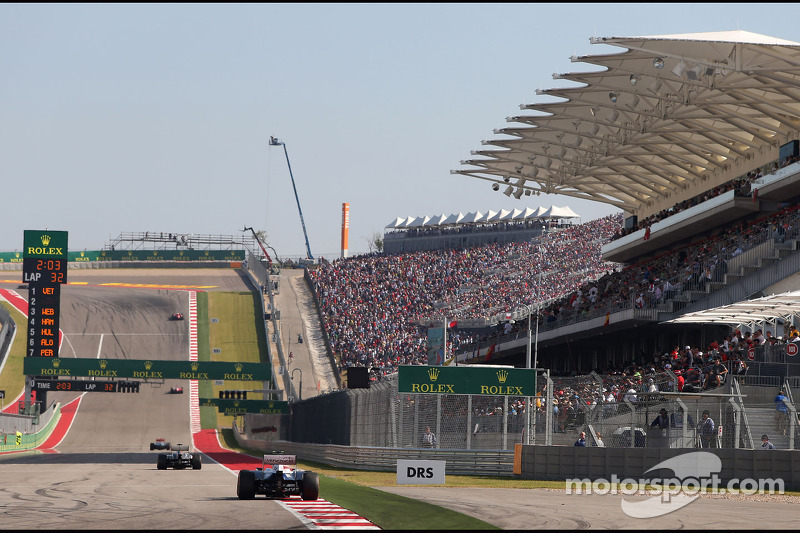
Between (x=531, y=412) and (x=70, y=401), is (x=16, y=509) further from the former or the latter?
(x=70, y=401)

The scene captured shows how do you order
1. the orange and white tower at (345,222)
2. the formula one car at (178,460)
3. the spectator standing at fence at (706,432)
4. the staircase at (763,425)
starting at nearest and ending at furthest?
the staircase at (763,425), the spectator standing at fence at (706,432), the formula one car at (178,460), the orange and white tower at (345,222)

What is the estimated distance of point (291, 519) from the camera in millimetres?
16703

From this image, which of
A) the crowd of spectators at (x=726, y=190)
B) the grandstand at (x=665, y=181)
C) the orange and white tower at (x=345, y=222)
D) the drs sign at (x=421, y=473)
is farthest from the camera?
the orange and white tower at (x=345, y=222)

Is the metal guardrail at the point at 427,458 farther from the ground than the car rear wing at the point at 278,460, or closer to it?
closer to it

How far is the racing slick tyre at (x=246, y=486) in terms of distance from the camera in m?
20.7

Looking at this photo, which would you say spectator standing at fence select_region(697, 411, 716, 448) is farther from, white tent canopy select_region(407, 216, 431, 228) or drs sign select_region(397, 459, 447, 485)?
white tent canopy select_region(407, 216, 431, 228)

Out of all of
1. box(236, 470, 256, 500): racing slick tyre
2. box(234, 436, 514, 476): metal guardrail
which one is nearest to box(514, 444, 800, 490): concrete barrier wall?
box(234, 436, 514, 476): metal guardrail

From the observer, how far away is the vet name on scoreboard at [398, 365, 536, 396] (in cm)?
2969

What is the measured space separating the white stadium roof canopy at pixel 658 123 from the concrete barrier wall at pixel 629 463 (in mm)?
13149

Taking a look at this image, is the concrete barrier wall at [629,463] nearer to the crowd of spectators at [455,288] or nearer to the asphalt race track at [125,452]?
the asphalt race track at [125,452]

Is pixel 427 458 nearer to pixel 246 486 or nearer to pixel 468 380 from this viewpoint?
pixel 468 380

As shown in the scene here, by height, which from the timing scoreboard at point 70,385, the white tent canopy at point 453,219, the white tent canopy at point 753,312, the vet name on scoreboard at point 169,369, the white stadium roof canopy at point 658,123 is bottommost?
the timing scoreboard at point 70,385

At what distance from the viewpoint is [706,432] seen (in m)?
25.7

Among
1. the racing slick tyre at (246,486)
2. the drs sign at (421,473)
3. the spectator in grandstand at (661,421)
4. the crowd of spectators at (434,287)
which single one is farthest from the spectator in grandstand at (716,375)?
the crowd of spectators at (434,287)
